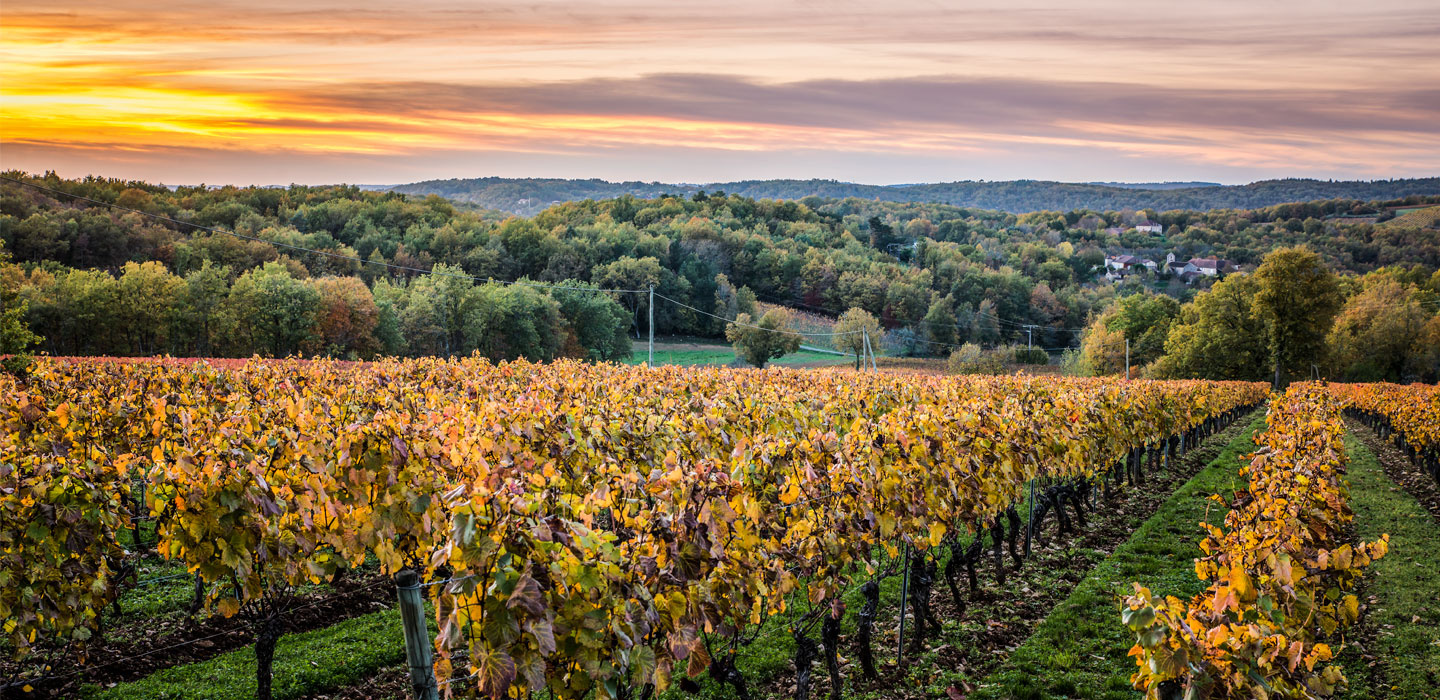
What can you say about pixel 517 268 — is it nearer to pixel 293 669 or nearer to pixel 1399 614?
pixel 293 669

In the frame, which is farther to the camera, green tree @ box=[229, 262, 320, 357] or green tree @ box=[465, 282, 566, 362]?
green tree @ box=[465, 282, 566, 362]

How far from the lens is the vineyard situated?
13.2 ft

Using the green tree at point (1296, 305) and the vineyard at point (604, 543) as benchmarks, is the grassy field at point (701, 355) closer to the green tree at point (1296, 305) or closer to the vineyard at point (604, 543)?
the green tree at point (1296, 305)

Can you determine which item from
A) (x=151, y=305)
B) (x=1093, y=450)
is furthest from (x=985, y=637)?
(x=151, y=305)

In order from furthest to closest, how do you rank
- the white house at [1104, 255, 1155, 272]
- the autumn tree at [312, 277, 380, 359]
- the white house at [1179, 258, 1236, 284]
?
the white house at [1104, 255, 1155, 272] → the white house at [1179, 258, 1236, 284] → the autumn tree at [312, 277, 380, 359]

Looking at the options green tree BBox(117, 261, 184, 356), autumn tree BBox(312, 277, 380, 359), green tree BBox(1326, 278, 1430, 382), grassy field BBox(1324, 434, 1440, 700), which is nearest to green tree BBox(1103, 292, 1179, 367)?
green tree BBox(1326, 278, 1430, 382)

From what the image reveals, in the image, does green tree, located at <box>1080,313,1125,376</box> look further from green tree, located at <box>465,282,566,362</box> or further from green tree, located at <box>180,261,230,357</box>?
green tree, located at <box>180,261,230,357</box>

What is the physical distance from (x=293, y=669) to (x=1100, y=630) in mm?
7130

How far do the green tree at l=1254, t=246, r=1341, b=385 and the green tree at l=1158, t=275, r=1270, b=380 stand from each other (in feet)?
7.01

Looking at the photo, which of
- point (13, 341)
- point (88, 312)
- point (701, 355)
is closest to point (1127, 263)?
point (701, 355)

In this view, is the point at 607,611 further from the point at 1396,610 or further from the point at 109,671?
the point at 1396,610

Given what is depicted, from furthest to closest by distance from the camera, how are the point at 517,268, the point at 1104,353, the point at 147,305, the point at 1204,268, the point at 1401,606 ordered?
the point at 1204,268
the point at 517,268
the point at 1104,353
the point at 147,305
the point at 1401,606

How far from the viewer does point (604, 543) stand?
402 cm

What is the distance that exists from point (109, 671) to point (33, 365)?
15504 mm
